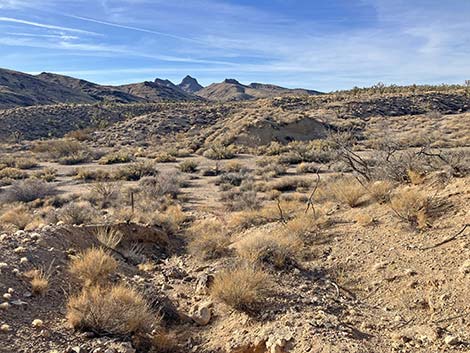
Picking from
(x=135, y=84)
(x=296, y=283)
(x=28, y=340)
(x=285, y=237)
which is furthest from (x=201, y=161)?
(x=135, y=84)

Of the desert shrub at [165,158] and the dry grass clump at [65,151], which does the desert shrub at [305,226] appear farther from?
the dry grass clump at [65,151]

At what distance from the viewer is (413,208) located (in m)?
7.76

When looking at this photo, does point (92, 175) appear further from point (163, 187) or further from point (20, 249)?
point (20, 249)

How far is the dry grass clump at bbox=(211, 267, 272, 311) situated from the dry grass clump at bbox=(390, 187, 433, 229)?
2.80 metres

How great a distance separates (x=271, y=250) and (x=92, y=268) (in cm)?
291

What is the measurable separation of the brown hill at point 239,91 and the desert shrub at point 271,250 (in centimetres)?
14572

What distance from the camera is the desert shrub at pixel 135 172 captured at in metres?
21.5

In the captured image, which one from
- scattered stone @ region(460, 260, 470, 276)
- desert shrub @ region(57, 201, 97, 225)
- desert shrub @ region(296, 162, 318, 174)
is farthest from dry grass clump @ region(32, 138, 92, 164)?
scattered stone @ region(460, 260, 470, 276)

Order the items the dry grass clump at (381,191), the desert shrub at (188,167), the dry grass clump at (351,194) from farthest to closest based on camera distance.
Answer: the desert shrub at (188,167) → the dry grass clump at (351,194) → the dry grass clump at (381,191)

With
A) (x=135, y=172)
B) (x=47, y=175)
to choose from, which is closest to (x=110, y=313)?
(x=135, y=172)

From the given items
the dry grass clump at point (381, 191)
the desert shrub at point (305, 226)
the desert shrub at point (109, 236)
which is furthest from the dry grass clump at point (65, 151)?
the dry grass clump at point (381, 191)

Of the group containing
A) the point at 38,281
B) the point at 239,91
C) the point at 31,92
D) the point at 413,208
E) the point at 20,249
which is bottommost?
the point at 38,281

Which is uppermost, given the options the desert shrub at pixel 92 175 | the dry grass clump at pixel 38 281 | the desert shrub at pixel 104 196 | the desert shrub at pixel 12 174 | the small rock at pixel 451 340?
the small rock at pixel 451 340

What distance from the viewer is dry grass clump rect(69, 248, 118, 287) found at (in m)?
6.54
